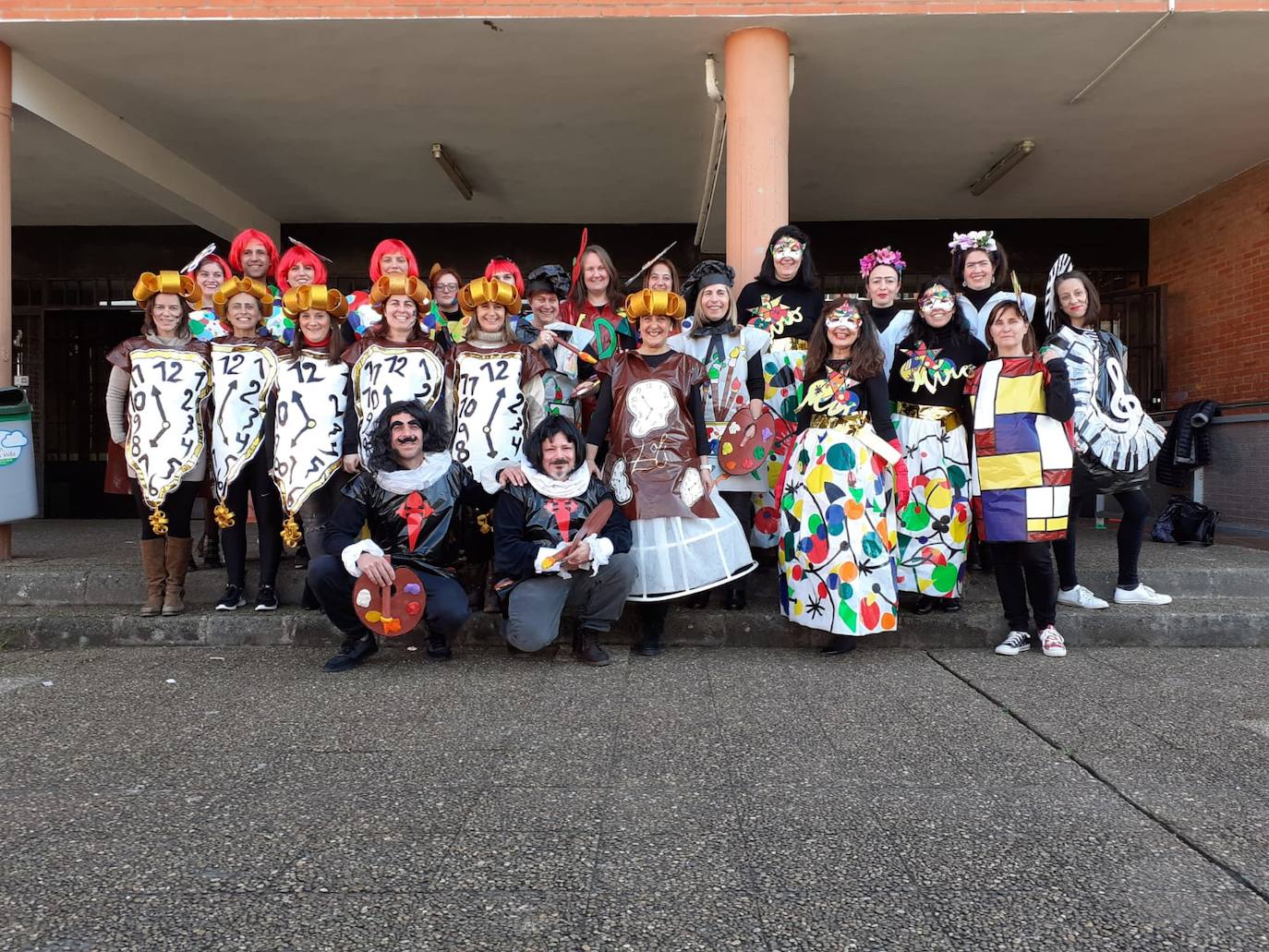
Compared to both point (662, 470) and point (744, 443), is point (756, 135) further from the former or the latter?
point (662, 470)

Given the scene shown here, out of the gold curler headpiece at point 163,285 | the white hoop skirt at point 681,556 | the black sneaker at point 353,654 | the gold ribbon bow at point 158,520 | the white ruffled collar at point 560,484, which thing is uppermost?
the gold curler headpiece at point 163,285

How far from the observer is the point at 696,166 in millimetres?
8023

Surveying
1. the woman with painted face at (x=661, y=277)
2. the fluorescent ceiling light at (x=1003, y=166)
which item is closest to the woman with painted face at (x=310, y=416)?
the woman with painted face at (x=661, y=277)

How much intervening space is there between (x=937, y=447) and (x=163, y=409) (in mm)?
4062

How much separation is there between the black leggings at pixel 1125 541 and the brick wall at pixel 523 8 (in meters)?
3.10

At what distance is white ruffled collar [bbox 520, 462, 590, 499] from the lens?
392 centimetres

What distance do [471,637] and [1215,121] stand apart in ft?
24.1

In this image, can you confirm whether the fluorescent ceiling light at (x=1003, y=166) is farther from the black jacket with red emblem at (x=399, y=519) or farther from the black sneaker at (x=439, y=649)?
the black sneaker at (x=439, y=649)

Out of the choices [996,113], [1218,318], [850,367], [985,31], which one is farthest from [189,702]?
[1218,318]

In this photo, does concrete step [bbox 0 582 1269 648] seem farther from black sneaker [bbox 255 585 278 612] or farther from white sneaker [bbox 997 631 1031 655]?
white sneaker [bbox 997 631 1031 655]

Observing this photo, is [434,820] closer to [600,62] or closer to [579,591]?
[579,591]

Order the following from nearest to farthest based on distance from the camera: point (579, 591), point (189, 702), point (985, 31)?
point (189, 702) → point (579, 591) → point (985, 31)

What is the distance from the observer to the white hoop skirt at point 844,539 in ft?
13.0

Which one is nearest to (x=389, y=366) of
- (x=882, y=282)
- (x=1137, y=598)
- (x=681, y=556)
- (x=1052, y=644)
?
(x=681, y=556)
